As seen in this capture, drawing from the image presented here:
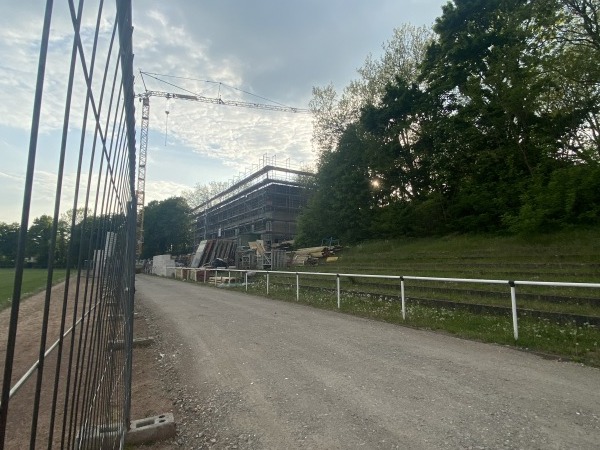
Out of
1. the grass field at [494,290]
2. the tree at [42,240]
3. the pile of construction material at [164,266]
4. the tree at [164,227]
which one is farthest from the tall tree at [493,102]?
the tree at [164,227]

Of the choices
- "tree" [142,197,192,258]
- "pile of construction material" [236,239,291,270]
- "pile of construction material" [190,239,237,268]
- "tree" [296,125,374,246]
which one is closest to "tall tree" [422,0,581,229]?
"tree" [296,125,374,246]

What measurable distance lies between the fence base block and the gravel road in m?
0.29

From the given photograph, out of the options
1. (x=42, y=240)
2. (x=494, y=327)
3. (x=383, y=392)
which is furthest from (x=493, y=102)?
(x=42, y=240)

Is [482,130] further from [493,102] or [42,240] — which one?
[42,240]

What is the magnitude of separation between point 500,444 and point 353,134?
32.2 metres

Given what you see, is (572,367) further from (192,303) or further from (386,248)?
(386,248)

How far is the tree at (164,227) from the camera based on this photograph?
216 feet

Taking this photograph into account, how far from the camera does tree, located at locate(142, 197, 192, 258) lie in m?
65.8

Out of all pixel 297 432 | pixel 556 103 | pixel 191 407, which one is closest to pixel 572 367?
pixel 297 432

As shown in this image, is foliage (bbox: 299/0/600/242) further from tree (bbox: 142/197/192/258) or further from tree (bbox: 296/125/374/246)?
tree (bbox: 142/197/192/258)

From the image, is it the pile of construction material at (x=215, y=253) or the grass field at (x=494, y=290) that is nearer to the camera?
the grass field at (x=494, y=290)

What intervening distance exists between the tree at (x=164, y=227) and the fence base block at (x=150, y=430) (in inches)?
2573

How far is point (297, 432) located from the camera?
331cm

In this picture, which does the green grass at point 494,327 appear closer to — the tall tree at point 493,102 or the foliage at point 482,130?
the foliage at point 482,130
